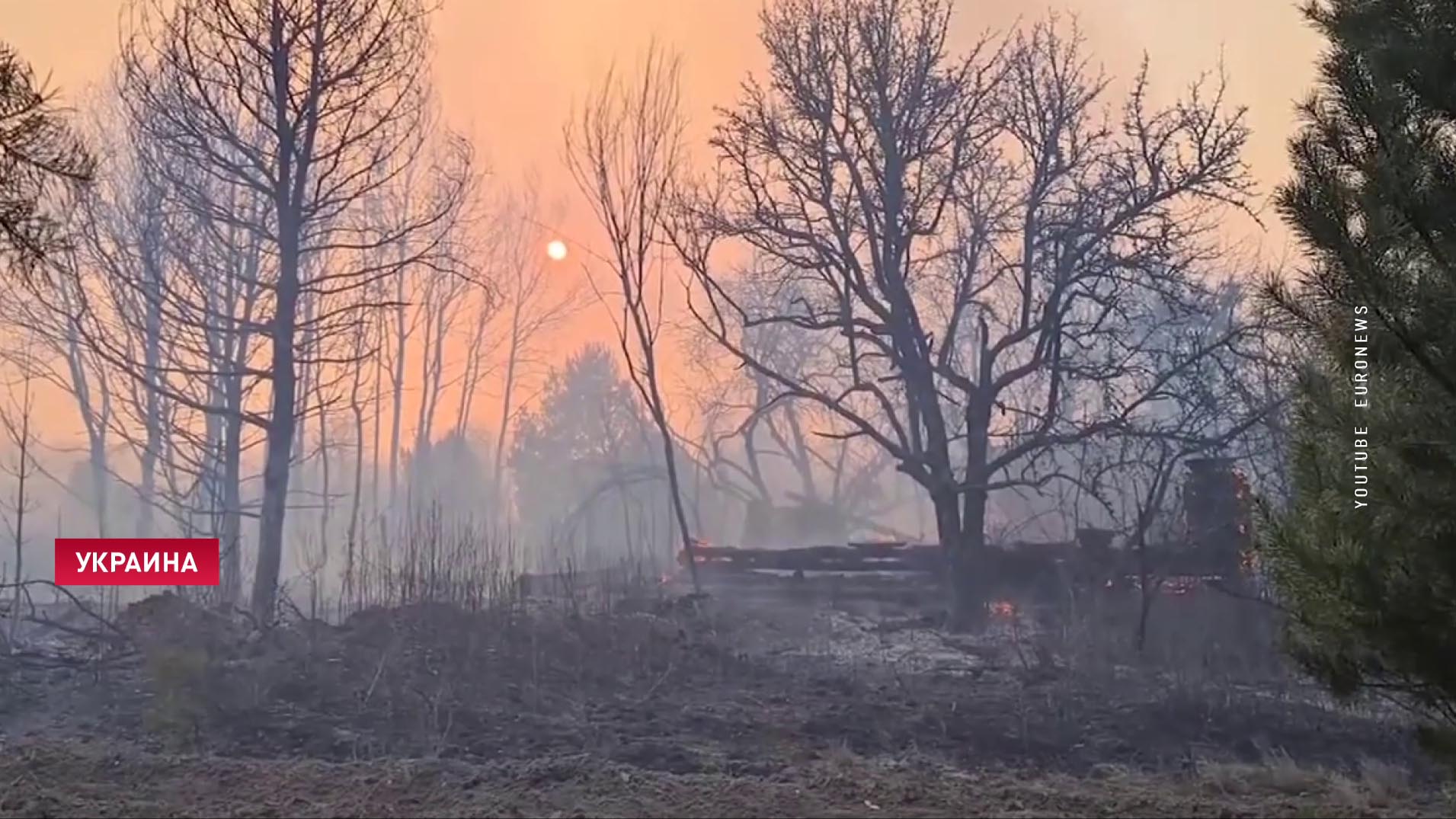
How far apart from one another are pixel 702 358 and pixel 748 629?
49.6 feet

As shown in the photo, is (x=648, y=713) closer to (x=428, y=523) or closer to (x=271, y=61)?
(x=428, y=523)

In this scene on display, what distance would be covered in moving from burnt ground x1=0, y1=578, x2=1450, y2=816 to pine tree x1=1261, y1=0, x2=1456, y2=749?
1124 mm

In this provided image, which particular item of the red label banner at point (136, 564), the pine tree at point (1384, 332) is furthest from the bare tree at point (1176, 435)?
the red label banner at point (136, 564)

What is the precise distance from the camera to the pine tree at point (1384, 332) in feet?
14.9

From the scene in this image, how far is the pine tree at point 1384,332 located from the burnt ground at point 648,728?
1.12 meters

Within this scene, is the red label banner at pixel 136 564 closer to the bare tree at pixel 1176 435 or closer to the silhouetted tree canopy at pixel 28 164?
the silhouetted tree canopy at pixel 28 164

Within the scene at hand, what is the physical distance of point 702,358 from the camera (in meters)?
27.8

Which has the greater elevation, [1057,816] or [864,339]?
[864,339]

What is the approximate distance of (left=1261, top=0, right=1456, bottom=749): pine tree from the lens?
179 inches

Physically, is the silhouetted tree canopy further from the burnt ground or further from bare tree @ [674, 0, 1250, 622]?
bare tree @ [674, 0, 1250, 622]

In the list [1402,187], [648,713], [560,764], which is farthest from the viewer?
[648,713]

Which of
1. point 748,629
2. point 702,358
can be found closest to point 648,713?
point 748,629

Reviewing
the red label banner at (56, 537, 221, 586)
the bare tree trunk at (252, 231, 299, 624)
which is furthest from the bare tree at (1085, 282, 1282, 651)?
the red label banner at (56, 537, 221, 586)

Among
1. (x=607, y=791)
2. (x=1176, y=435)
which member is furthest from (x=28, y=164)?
(x=1176, y=435)
